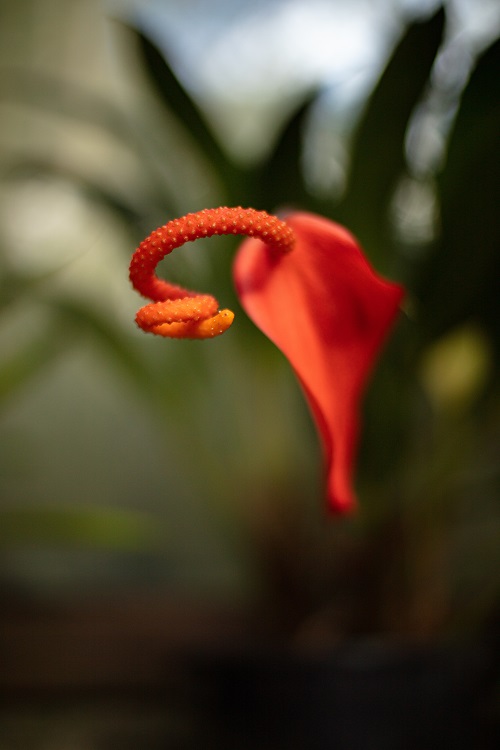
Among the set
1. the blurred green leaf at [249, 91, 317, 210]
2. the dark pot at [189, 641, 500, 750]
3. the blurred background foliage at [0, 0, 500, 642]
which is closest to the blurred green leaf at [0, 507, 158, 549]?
the blurred background foliage at [0, 0, 500, 642]

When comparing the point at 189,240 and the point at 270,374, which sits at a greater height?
the point at 189,240

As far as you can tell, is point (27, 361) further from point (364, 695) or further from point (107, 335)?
point (364, 695)

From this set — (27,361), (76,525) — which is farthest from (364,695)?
(27,361)

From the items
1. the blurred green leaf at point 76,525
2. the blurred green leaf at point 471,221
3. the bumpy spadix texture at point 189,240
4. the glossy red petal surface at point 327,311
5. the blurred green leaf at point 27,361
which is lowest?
the blurred green leaf at point 76,525

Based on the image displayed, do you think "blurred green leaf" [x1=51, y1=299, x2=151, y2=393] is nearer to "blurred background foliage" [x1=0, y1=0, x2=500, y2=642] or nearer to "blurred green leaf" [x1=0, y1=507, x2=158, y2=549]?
"blurred background foliage" [x1=0, y1=0, x2=500, y2=642]

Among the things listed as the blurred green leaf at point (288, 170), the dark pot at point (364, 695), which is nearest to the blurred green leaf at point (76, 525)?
the dark pot at point (364, 695)

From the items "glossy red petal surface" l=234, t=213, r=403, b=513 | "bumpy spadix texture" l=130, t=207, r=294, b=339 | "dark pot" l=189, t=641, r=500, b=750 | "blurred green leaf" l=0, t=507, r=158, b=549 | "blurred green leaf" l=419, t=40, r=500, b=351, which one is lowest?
"dark pot" l=189, t=641, r=500, b=750

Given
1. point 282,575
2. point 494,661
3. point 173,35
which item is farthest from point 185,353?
point 173,35

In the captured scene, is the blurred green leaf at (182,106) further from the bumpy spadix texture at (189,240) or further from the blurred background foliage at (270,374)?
the bumpy spadix texture at (189,240)

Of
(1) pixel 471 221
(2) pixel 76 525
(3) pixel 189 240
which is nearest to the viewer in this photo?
(3) pixel 189 240
